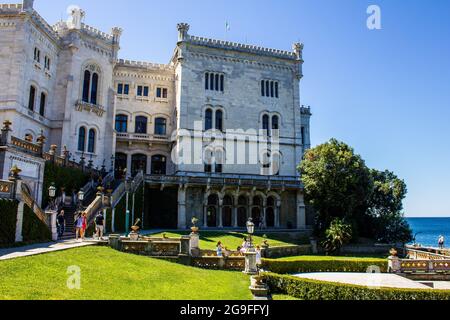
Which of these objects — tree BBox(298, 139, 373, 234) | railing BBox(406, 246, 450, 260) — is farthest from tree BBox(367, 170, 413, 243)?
tree BBox(298, 139, 373, 234)

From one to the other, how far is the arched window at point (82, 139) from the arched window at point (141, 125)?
327 inches

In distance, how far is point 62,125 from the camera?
3822cm

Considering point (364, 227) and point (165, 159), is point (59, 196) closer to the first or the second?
point (165, 159)

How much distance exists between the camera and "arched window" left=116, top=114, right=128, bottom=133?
154 ft

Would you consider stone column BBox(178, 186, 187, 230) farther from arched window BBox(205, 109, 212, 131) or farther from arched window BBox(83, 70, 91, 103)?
arched window BBox(83, 70, 91, 103)

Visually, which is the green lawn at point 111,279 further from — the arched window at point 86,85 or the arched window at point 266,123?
the arched window at point 266,123

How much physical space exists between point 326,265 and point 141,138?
27.3m

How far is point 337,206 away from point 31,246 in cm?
2776

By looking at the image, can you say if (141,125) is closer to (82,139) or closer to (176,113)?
(176,113)

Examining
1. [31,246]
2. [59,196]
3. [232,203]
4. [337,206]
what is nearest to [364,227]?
[337,206]

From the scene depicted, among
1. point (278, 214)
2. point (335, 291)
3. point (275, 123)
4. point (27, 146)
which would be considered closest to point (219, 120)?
point (275, 123)

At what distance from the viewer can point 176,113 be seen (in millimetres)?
45812

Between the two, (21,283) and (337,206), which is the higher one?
(337,206)

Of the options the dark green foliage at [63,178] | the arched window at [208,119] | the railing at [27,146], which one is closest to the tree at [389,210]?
the arched window at [208,119]
